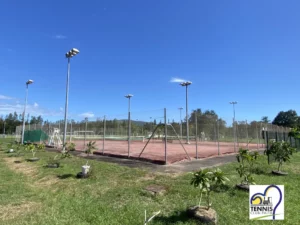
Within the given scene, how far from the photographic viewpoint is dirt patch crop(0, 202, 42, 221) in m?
4.51

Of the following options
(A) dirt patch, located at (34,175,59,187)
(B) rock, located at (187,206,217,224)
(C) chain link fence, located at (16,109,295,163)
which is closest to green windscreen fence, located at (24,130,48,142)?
(C) chain link fence, located at (16,109,295,163)

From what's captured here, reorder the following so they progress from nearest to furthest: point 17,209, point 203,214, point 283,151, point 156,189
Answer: point 203,214 → point 17,209 → point 156,189 → point 283,151

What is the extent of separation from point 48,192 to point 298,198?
21.2 feet

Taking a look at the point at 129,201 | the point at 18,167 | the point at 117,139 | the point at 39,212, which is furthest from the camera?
the point at 117,139

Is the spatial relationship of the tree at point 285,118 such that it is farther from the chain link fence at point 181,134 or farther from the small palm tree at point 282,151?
the small palm tree at point 282,151

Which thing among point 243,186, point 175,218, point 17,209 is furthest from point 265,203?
point 17,209

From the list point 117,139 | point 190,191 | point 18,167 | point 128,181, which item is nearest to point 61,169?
point 18,167

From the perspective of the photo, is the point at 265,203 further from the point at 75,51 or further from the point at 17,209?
the point at 75,51

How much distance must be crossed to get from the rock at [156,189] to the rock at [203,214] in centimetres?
143

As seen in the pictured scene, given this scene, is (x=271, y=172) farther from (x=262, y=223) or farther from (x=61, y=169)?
(x=61, y=169)

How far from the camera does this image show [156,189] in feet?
18.7

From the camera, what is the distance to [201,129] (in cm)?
1689

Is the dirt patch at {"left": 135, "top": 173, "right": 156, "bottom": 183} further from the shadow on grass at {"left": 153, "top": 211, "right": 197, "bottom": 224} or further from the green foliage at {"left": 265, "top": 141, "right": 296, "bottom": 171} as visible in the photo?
the green foliage at {"left": 265, "top": 141, "right": 296, "bottom": 171}

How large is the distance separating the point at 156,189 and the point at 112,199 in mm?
1149
